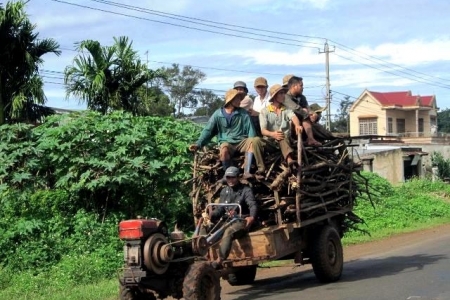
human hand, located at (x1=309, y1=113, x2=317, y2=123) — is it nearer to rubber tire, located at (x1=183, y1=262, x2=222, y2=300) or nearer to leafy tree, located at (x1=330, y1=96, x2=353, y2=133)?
rubber tire, located at (x1=183, y1=262, x2=222, y2=300)

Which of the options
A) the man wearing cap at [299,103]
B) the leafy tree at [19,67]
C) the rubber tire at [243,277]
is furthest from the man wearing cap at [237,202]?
the leafy tree at [19,67]

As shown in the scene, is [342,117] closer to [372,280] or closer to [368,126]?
[368,126]

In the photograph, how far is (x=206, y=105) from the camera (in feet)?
205

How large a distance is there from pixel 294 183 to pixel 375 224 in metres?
11.3

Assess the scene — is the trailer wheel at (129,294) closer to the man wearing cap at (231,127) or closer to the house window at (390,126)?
the man wearing cap at (231,127)

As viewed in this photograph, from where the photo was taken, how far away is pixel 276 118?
10.5 meters

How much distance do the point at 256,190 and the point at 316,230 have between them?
53.5 inches

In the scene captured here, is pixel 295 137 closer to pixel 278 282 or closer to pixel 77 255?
pixel 278 282

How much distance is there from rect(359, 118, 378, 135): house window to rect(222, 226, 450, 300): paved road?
51903 millimetres

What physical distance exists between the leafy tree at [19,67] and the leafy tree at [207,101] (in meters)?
42.5

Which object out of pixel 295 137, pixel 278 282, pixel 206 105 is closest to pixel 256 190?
pixel 295 137

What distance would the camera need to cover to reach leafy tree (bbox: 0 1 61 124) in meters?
16.7

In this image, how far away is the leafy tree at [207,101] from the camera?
200 feet

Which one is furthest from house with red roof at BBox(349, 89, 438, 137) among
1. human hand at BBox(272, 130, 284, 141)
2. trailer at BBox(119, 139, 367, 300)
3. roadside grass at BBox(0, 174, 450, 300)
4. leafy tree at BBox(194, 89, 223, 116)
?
human hand at BBox(272, 130, 284, 141)
